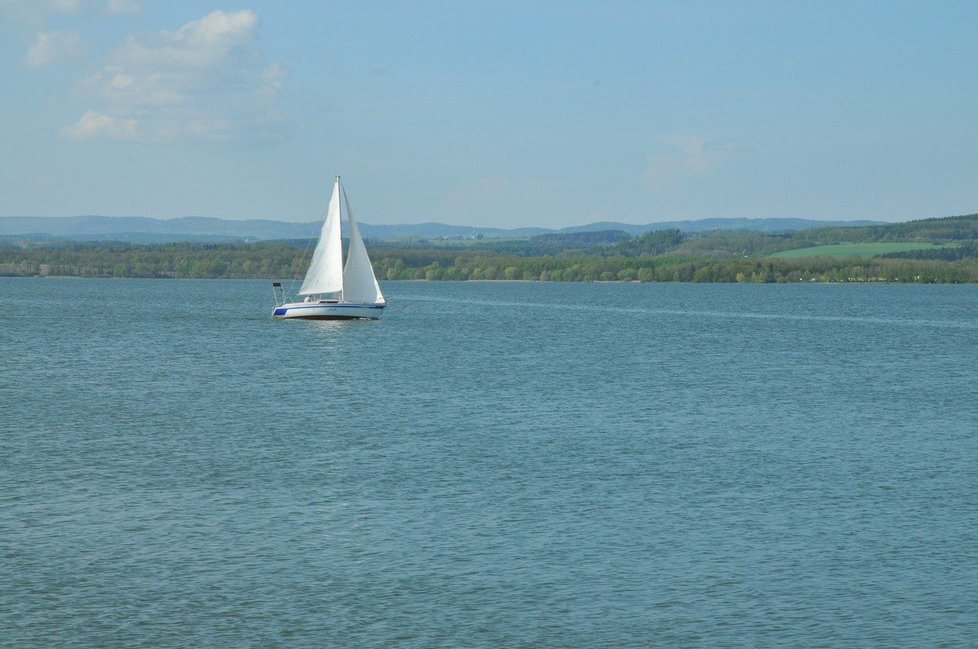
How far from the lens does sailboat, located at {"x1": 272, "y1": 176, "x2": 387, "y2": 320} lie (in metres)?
101

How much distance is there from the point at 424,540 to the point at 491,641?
676cm

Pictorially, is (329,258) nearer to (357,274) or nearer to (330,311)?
(357,274)

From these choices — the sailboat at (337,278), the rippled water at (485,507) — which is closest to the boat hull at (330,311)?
the sailboat at (337,278)

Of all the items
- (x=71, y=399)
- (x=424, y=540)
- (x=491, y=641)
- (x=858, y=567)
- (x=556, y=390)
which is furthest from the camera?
(x=556, y=390)

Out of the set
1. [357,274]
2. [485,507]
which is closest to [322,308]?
[357,274]

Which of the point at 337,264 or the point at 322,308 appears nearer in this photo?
the point at 337,264

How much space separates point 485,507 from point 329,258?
70758mm

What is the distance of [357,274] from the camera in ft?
342

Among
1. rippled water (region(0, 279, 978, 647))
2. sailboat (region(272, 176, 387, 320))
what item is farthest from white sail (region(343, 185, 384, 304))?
rippled water (region(0, 279, 978, 647))

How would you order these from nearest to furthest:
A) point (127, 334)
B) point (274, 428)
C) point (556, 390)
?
point (274, 428) → point (556, 390) → point (127, 334)

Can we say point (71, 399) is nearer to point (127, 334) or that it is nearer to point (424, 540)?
point (424, 540)

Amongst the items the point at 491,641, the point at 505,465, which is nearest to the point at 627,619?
the point at 491,641

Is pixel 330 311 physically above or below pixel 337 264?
below

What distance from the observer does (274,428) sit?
4678 centimetres
